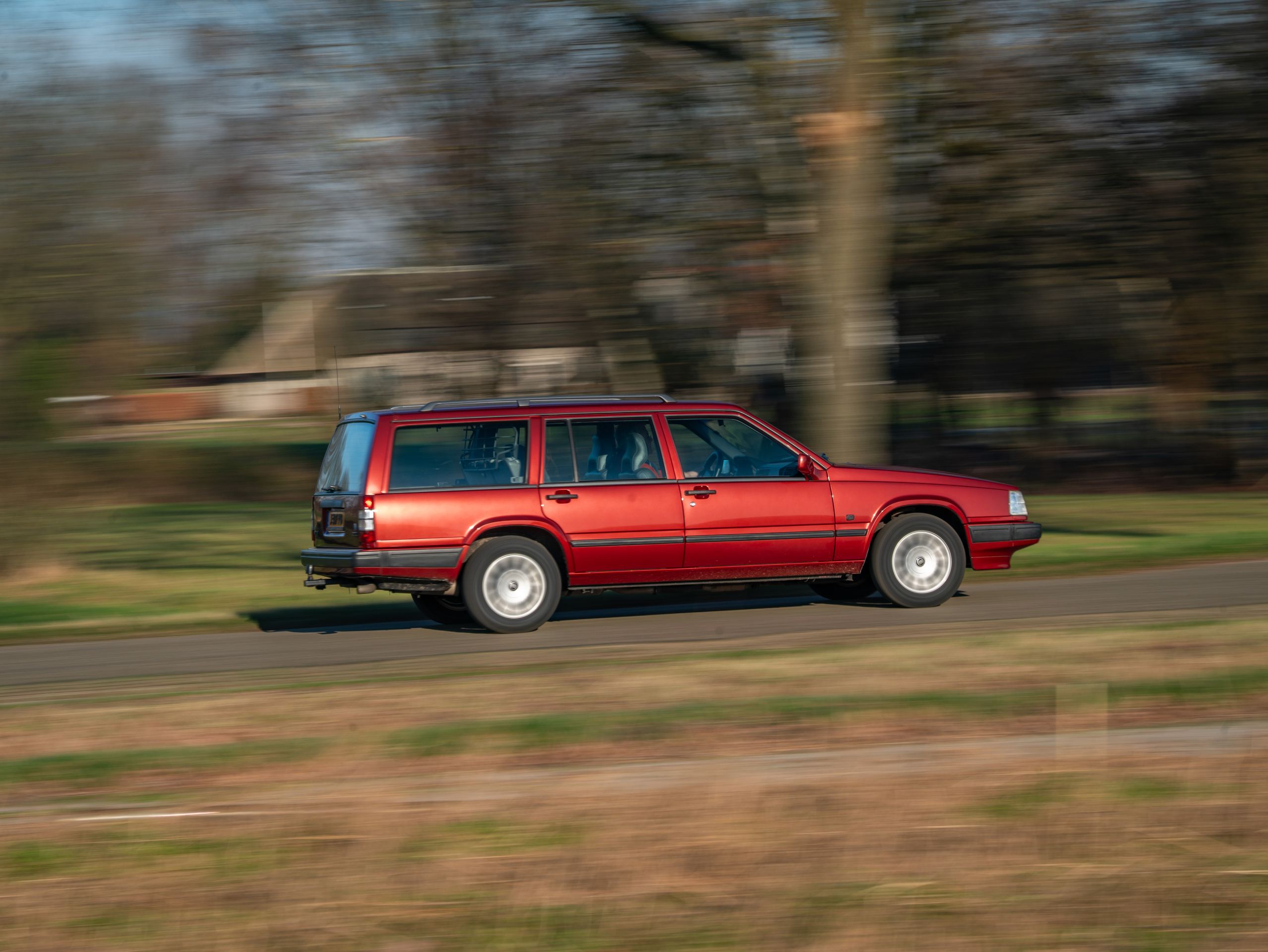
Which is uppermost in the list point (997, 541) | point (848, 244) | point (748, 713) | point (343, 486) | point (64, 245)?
point (64, 245)

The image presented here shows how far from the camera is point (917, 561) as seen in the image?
431 inches

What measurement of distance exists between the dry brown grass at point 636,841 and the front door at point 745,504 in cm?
330

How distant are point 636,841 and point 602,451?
5.91 m

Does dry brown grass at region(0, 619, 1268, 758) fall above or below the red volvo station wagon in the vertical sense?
below

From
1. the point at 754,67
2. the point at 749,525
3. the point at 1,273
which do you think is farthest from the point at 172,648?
the point at 754,67

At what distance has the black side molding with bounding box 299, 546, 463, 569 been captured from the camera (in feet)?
32.4

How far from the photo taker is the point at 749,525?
1059 centimetres

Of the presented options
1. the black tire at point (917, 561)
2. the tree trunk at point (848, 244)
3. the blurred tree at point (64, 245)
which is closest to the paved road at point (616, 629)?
the black tire at point (917, 561)

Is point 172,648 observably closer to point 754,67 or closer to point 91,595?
point 91,595

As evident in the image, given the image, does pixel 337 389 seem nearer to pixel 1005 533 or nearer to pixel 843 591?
pixel 843 591

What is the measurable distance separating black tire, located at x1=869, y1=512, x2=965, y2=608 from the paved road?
0.46 ft

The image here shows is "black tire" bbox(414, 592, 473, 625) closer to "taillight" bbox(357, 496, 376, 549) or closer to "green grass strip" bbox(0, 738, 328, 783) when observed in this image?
"taillight" bbox(357, 496, 376, 549)

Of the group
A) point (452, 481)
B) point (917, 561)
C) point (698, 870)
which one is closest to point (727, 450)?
point (917, 561)

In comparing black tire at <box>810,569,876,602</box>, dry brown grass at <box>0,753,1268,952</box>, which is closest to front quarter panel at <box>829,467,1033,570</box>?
black tire at <box>810,569,876,602</box>
